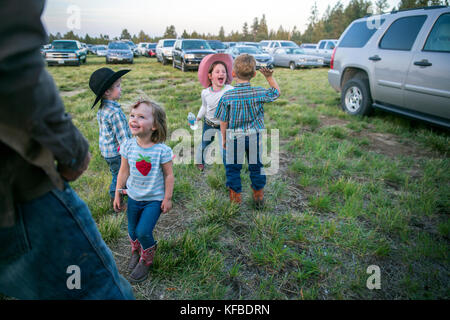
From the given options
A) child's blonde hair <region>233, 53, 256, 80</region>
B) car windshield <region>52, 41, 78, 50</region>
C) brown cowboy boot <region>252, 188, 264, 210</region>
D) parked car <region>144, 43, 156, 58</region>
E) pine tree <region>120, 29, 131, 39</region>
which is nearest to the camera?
child's blonde hair <region>233, 53, 256, 80</region>

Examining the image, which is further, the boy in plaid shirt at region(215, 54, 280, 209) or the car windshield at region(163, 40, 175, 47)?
the car windshield at region(163, 40, 175, 47)

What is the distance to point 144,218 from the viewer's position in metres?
1.94

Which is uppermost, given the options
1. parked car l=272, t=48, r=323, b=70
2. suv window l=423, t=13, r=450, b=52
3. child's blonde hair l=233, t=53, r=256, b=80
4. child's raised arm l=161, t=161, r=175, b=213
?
parked car l=272, t=48, r=323, b=70

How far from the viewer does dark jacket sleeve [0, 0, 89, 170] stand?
685mm

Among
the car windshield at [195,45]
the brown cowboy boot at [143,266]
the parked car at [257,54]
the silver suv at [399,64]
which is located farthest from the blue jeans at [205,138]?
the parked car at [257,54]

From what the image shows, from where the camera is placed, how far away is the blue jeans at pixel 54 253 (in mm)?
933

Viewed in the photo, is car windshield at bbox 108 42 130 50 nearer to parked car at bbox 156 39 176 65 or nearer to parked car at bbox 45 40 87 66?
parked car at bbox 45 40 87 66

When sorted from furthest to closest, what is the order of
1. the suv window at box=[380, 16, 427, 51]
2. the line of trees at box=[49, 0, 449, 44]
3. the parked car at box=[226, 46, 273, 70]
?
the line of trees at box=[49, 0, 449, 44] < the parked car at box=[226, 46, 273, 70] < the suv window at box=[380, 16, 427, 51]

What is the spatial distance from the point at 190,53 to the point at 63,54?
9.34 metres

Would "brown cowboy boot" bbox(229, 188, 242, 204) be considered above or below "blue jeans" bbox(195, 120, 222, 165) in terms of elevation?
below

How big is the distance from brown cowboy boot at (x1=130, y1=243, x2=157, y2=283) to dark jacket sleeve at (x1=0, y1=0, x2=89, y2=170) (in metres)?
1.37

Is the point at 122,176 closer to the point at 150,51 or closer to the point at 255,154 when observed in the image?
the point at 255,154

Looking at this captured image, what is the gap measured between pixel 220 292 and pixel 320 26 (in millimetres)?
67893

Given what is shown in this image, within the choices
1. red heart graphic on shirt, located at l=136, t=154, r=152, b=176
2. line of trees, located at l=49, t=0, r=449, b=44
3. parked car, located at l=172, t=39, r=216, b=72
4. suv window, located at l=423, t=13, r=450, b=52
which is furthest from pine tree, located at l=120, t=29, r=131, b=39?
red heart graphic on shirt, located at l=136, t=154, r=152, b=176
